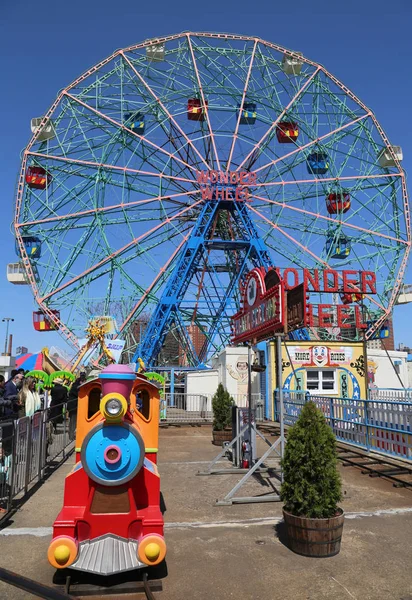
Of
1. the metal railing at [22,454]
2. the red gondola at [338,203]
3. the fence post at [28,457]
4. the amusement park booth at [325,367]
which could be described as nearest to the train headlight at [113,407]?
the metal railing at [22,454]

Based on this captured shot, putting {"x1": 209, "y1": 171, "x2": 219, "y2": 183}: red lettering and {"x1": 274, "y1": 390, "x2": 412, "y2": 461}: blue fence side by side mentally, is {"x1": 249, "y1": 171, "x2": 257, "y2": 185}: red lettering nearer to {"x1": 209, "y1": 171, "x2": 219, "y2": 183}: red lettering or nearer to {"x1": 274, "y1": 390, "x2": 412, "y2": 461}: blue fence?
{"x1": 209, "y1": 171, "x2": 219, "y2": 183}: red lettering

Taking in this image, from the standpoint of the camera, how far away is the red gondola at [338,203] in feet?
88.9

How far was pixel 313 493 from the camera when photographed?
15.5ft

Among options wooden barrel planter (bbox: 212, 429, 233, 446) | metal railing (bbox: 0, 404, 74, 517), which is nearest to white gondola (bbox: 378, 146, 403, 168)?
wooden barrel planter (bbox: 212, 429, 233, 446)

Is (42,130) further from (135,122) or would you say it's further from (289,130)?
(289,130)

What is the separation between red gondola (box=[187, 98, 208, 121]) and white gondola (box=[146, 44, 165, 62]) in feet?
9.30

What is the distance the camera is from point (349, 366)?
1858 centimetres

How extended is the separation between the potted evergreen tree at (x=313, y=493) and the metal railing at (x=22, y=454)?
3.78 meters

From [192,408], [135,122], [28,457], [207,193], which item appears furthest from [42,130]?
[28,457]

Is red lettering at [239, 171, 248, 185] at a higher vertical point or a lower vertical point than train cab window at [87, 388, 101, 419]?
higher

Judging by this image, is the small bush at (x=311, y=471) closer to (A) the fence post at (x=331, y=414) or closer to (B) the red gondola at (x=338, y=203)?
(A) the fence post at (x=331, y=414)

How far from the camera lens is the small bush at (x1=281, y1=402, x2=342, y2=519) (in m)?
4.75

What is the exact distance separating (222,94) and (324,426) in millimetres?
25916

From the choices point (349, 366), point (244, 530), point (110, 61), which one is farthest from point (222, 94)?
point (244, 530)
